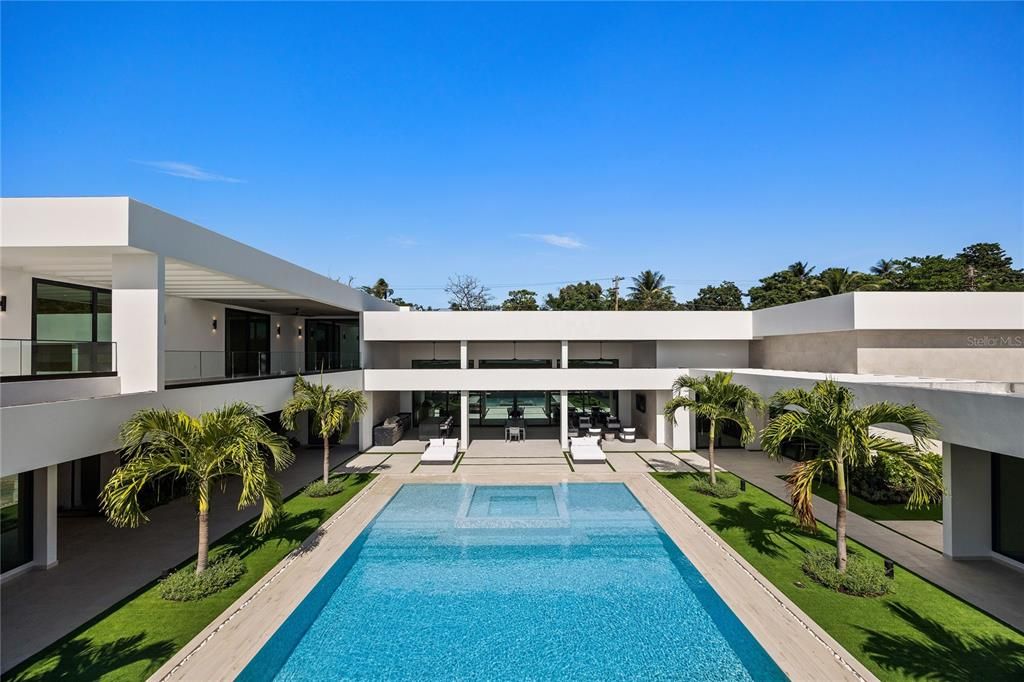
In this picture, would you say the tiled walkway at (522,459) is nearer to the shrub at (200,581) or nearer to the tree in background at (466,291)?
the shrub at (200,581)

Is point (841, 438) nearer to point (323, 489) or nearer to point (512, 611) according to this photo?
point (512, 611)

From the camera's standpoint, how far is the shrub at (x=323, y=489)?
14.2 m

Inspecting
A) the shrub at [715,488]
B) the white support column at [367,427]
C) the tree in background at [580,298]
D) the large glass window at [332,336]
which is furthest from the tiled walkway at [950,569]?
the tree in background at [580,298]

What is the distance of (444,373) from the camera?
1970 centimetres

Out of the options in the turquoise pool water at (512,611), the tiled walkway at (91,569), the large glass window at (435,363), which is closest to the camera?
the turquoise pool water at (512,611)

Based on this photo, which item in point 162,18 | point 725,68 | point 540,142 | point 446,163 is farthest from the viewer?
point 446,163

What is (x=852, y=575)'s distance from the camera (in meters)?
8.56

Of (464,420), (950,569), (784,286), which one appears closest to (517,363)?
(464,420)

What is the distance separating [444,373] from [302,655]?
13.2 m

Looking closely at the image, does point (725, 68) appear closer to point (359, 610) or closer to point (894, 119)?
point (894, 119)

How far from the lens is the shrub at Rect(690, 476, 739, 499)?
45.6 ft

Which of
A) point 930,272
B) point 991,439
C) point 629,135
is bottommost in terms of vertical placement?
point 991,439

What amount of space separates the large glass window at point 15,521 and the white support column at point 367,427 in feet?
37.5

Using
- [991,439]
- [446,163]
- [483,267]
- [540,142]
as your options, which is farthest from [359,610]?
[483,267]
